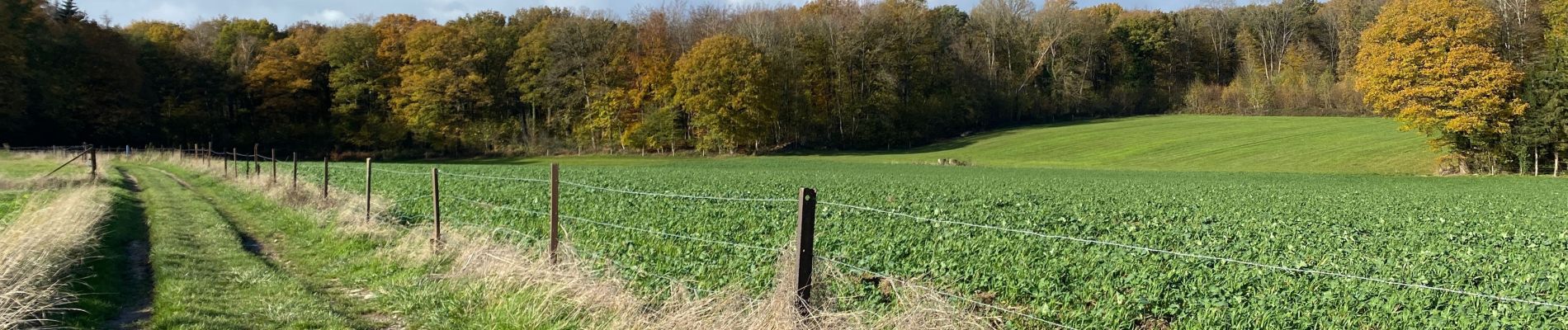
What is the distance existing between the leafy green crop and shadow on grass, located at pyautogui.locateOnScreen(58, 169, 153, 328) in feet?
11.0

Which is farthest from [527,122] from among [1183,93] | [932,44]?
[1183,93]

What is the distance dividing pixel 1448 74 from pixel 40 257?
5015cm

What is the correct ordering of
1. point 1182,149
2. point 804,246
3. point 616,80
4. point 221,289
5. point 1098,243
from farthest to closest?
point 616,80
point 1182,149
point 1098,243
point 221,289
point 804,246

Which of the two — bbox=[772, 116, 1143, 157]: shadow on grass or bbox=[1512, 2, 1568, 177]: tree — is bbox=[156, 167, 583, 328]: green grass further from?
bbox=[772, 116, 1143, 157]: shadow on grass

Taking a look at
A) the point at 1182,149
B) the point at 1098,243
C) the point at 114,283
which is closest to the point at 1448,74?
the point at 1182,149

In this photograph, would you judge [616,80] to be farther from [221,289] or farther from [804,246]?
[804,246]

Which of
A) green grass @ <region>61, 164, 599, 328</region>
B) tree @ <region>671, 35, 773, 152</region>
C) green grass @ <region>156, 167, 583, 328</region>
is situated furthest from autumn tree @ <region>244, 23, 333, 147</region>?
green grass @ <region>156, 167, 583, 328</region>

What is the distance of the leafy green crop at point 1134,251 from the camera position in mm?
5863

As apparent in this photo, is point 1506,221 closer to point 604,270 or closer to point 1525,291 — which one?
point 1525,291

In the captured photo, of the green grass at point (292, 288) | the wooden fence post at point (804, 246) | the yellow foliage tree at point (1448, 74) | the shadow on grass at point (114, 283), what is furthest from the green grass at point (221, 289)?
the yellow foliage tree at point (1448, 74)

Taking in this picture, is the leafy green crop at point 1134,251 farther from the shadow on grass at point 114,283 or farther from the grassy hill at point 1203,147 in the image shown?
the grassy hill at point 1203,147

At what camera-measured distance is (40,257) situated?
262 inches

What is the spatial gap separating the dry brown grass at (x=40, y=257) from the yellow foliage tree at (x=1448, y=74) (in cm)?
4891

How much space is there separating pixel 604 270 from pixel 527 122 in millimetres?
67551
